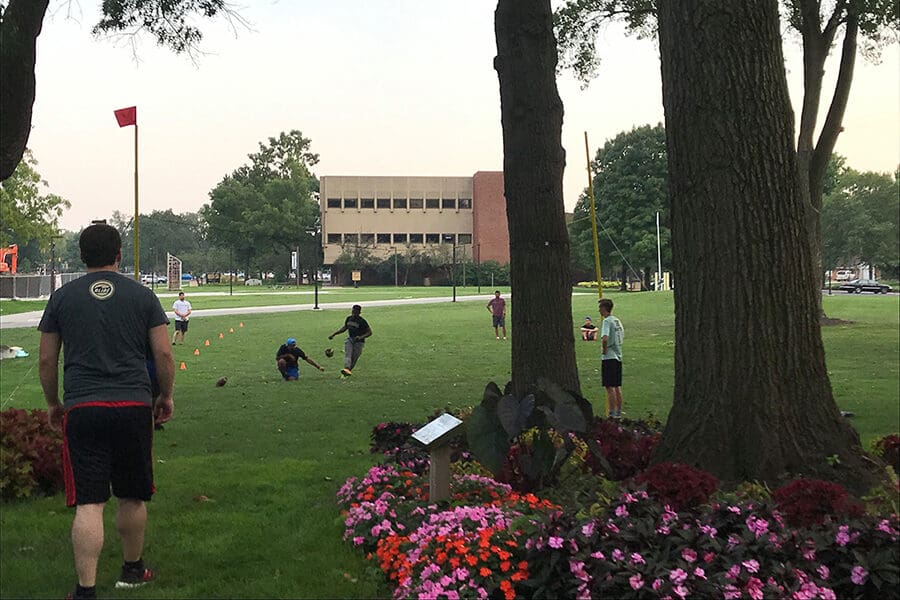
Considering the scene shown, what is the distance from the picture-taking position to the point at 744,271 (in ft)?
16.1

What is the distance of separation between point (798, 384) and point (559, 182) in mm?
3829

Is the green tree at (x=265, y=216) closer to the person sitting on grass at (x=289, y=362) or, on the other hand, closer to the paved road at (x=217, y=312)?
the paved road at (x=217, y=312)

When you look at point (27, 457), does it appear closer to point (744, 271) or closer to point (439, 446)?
point (439, 446)

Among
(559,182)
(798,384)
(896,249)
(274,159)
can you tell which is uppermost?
(274,159)

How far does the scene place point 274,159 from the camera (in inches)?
Result: 4793

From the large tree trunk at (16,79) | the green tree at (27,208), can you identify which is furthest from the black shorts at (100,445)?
the green tree at (27,208)

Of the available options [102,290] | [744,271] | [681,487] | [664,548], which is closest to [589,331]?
[744,271]

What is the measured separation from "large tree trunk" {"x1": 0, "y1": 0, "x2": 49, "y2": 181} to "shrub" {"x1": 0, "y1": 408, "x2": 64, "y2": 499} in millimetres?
2350

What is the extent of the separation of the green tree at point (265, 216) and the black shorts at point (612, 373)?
8506cm

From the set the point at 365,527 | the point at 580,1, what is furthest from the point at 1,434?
the point at 580,1

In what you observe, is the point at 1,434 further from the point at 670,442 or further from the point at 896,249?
the point at 896,249

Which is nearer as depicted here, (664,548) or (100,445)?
(664,548)

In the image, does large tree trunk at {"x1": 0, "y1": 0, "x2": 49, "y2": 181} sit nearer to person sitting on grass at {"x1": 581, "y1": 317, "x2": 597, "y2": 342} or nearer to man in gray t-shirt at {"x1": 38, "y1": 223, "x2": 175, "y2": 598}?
man in gray t-shirt at {"x1": 38, "y1": 223, "x2": 175, "y2": 598}

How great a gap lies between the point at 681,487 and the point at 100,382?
9.23ft
